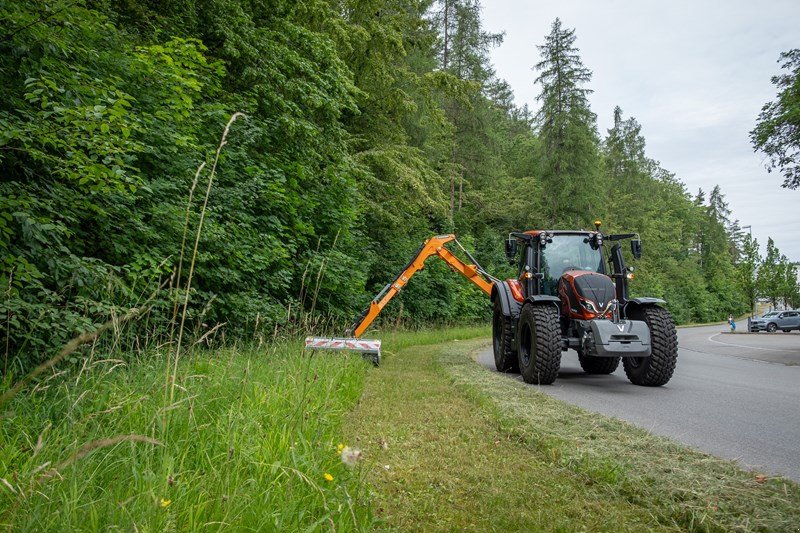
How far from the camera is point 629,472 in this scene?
301 cm

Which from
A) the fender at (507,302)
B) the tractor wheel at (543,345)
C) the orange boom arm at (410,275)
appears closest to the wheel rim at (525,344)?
the tractor wheel at (543,345)

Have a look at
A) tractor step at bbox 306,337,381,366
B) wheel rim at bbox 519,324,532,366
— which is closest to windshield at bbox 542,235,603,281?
wheel rim at bbox 519,324,532,366

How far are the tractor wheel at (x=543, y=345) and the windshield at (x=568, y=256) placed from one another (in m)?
1.18

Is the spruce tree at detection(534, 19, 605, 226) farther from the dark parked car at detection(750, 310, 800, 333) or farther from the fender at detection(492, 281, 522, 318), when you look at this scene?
the fender at detection(492, 281, 522, 318)

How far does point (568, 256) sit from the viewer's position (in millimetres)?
8406

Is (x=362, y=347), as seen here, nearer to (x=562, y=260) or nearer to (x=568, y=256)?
(x=562, y=260)

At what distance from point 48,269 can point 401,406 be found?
138 inches

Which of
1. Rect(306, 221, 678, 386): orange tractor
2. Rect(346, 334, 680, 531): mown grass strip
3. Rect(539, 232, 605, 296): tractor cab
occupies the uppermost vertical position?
Rect(539, 232, 605, 296): tractor cab

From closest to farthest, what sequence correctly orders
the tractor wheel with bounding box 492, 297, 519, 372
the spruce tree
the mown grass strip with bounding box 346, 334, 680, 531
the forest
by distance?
the mown grass strip with bounding box 346, 334, 680, 531 < the forest < the tractor wheel with bounding box 492, 297, 519, 372 < the spruce tree

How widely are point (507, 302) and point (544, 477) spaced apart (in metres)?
5.92

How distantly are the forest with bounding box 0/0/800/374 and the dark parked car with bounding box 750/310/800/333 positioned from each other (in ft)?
57.6

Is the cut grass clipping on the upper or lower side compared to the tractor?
lower

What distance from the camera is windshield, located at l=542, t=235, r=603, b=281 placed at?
829cm

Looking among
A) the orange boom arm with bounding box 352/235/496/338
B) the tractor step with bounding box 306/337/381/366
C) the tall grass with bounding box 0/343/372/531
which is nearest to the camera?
the tall grass with bounding box 0/343/372/531
